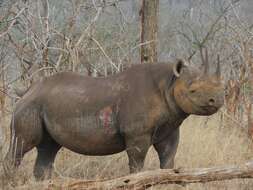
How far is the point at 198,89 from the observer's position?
20.5 ft

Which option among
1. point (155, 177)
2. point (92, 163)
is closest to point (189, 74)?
point (155, 177)

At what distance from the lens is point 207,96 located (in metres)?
6.19

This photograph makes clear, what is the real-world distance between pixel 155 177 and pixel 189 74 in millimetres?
1183

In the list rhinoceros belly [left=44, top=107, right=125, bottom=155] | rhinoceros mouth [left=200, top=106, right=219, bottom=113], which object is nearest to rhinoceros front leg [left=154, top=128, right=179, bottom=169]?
rhinoceros belly [left=44, top=107, right=125, bottom=155]

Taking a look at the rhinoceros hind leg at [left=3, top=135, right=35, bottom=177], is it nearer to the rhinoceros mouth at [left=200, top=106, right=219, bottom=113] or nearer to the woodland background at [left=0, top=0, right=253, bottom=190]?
the woodland background at [left=0, top=0, right=253, bottom=190]

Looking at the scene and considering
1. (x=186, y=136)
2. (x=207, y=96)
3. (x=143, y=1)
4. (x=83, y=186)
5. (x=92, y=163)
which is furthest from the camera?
(x=143, y=1)

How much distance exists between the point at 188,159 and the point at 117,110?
2245mm

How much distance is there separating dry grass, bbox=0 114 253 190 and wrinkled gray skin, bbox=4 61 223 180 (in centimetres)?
45

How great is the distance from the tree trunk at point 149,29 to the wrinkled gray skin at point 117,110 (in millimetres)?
Answer: 3180

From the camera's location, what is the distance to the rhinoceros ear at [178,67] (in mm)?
6383

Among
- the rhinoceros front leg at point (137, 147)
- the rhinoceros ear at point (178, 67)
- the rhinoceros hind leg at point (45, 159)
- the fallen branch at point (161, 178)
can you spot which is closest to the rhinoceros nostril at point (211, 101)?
the rhinoceros ear at point (178, 67)

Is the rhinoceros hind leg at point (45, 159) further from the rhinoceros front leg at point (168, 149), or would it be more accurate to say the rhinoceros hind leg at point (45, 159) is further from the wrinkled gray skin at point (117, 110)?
the rhinoceros front leg at point (168, 149)

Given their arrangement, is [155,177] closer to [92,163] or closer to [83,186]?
[83,186]

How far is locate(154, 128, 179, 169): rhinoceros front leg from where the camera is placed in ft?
22.3
